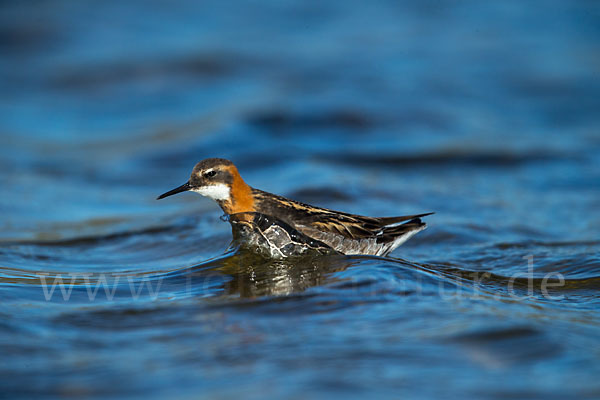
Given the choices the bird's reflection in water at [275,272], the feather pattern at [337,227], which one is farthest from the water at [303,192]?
the feather pattern at [337,227]

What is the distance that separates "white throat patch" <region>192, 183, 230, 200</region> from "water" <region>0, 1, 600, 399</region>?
55cm

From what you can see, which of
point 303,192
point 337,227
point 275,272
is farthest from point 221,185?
point 303,192

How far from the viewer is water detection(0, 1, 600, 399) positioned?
4.41 m

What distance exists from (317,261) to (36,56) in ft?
40.3

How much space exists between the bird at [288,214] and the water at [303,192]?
27 centimetres

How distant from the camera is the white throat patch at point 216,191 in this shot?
6.62 meters

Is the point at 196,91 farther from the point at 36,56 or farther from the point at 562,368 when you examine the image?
the point at 562,368

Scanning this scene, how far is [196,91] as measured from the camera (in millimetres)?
14984

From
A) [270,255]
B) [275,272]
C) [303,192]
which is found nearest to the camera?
[275,272]

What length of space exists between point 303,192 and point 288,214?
110 inches

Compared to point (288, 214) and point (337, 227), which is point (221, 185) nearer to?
point (288, 214)

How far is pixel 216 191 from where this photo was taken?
21.8 feet

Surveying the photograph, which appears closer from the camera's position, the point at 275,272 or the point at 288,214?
the point at 275,272

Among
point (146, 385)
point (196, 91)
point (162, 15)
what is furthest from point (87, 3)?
point (146, 385)
